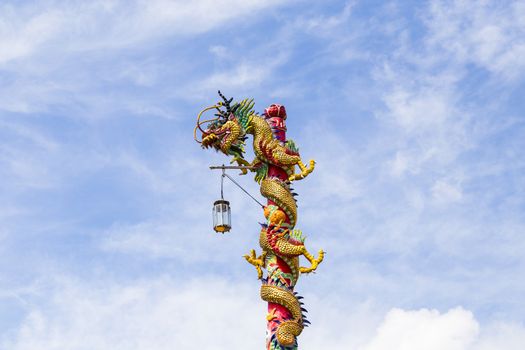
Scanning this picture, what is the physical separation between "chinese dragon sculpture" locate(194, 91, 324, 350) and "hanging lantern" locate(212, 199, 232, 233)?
0.77 meters

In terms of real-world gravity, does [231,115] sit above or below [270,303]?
above

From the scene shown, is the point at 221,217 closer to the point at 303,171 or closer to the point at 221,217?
the point at 221,217

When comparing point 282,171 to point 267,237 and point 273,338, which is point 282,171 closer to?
point 267,237

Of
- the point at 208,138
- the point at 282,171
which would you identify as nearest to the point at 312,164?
the point at 282,171

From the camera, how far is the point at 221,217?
950 inches

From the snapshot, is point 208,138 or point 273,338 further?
point 208,138

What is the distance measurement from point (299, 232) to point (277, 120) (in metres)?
2.61

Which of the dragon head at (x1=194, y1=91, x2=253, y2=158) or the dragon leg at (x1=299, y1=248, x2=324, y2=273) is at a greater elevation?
the dragon head at (x1=194, y1=91, x2=253, y2=158)

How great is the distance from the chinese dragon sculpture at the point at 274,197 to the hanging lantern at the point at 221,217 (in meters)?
0.77

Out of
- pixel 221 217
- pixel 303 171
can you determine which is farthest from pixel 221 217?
pixel 303 171

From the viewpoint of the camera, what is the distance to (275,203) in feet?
79.5

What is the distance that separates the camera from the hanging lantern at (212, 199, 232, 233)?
24.1 m

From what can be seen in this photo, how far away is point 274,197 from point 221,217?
1206 mm

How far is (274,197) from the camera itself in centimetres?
2420
